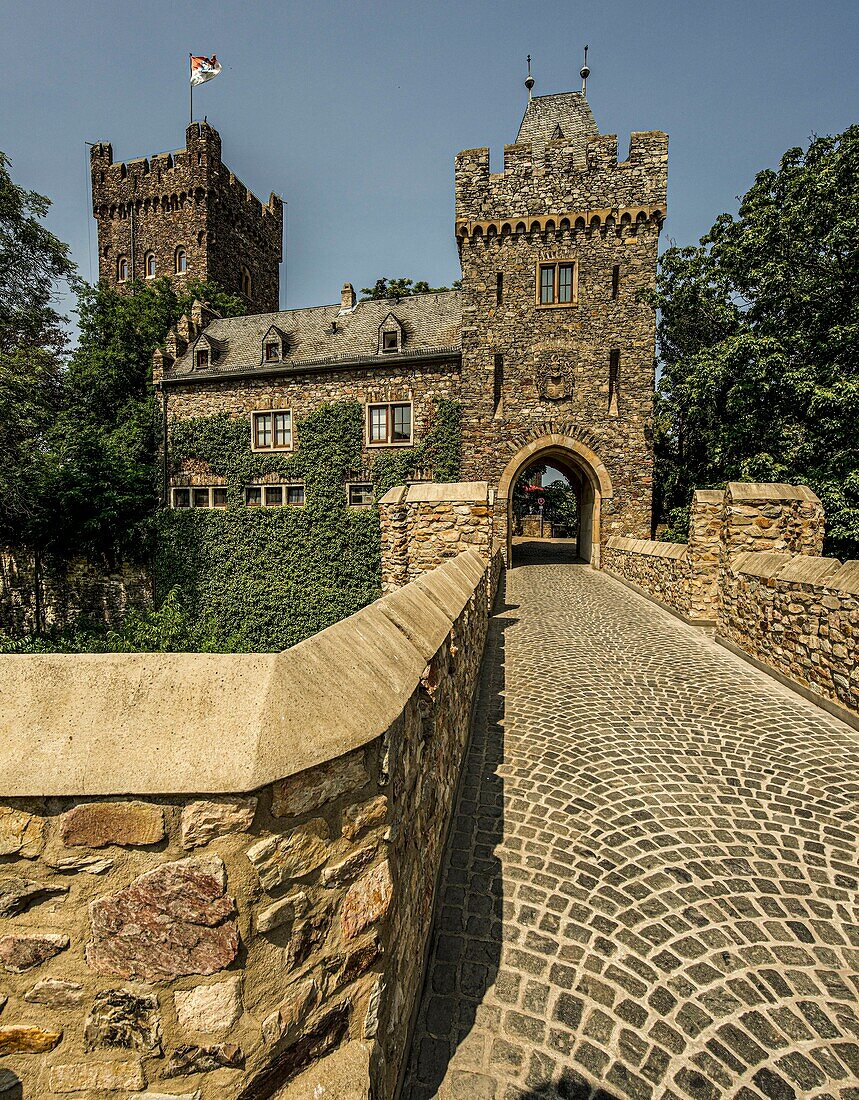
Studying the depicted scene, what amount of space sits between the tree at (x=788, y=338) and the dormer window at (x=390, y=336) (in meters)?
9.72

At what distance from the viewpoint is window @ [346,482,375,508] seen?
18266mm

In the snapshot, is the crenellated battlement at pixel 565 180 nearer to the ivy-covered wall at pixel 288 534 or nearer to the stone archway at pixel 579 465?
the ivy-covered wall at pixel 288 534

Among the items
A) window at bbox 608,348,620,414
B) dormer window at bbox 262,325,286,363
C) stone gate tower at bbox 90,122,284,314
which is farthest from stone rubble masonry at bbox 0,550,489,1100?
stone gate tower at bbox 90,122,284,314

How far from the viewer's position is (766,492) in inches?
335

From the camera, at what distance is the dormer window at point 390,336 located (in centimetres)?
1831

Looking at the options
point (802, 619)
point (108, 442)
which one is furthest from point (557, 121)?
point (108, 442)

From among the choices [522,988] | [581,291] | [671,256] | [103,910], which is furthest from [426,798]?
[671,256]

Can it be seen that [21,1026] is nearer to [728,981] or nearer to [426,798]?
[426,798]

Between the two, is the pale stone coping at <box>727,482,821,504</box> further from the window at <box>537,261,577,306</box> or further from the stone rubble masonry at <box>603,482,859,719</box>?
the window at <box>537,261,577,306</box>

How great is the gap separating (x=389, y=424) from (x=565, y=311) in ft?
23.8

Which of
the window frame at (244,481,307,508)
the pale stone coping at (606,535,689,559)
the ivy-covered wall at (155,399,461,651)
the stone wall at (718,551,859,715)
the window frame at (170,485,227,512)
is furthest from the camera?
the window frame at (170,485,227,512)

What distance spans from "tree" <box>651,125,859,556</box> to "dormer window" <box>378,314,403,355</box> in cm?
972

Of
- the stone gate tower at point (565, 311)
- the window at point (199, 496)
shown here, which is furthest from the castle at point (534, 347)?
the window at point (199, 496)

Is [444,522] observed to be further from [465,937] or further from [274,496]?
[274,496]
